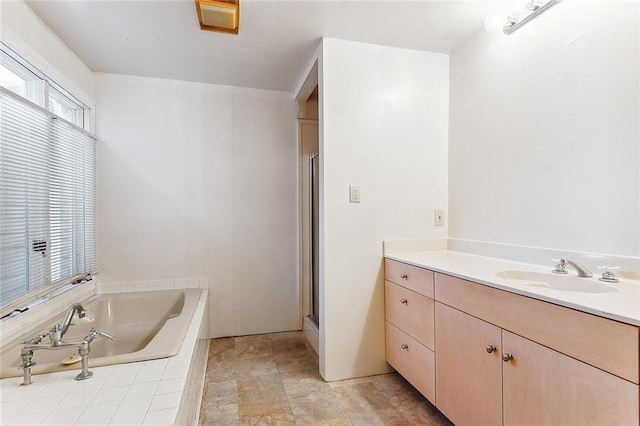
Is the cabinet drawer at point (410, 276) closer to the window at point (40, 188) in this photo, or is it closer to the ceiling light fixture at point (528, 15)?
the ceiling light fixture at point (528, 15)

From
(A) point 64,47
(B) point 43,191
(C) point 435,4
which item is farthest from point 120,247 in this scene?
(C) point 435,4

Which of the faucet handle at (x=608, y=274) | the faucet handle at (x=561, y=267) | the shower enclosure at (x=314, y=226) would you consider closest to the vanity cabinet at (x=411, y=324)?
the faucet handle at (x=561, y=267)

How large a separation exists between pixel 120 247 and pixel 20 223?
981mm

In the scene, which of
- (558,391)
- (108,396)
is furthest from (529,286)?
(108,396)

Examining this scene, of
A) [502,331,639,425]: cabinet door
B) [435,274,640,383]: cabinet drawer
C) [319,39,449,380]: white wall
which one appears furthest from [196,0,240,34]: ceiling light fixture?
[502,331,639,425]: cabinet door

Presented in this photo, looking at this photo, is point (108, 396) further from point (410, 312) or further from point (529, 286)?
point (529, 286)

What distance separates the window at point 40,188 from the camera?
1.54 meters

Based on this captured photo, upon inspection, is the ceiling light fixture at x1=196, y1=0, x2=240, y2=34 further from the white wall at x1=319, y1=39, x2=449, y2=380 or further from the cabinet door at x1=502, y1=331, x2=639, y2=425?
the cabinet door at x1=502, y1=331, x2=639, y2=425

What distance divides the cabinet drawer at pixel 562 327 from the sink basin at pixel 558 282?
0.13m

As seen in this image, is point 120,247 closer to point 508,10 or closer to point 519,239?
point 519,239

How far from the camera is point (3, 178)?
1498mm

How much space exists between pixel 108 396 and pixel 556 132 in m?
2.24

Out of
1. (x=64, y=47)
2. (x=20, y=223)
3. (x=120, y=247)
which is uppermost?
(x=64, y=47)

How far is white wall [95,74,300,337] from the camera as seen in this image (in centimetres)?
257
